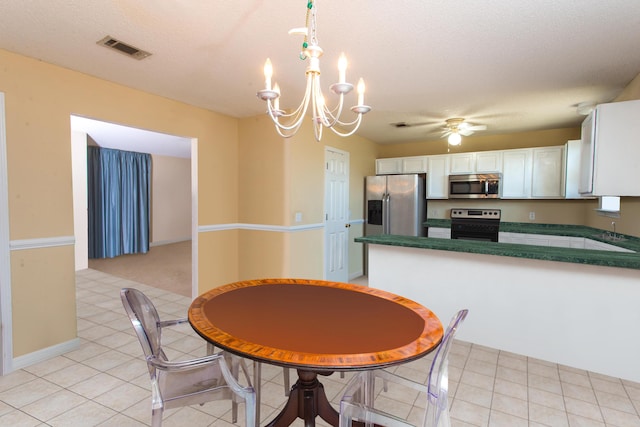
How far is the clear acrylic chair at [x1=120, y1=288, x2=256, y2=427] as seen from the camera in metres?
1.34

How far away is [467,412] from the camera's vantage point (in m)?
1.94

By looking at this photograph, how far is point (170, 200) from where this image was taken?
8375mm

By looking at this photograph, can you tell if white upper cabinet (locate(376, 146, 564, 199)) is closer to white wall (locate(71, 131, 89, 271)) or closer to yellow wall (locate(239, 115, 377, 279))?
yellow wall (locate(239, 115, 377, 279))

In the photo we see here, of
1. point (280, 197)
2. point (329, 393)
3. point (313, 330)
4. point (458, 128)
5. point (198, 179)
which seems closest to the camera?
point (313, 330)

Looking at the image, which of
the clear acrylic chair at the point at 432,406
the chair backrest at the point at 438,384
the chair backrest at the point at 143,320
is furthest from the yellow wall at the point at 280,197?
the chair backrest at the point at 438,384

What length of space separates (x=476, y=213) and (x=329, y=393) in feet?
12.3

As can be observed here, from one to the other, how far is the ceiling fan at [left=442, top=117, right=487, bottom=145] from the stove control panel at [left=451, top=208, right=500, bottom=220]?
128 centimetres

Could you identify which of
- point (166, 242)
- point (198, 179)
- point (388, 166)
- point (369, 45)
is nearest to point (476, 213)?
point (388, 166)

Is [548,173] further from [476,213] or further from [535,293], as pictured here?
[535,293]

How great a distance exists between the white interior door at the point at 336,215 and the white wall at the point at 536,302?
63.8 inches

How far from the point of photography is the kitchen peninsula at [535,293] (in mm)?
2242

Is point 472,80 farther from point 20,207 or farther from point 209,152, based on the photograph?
point 20,207

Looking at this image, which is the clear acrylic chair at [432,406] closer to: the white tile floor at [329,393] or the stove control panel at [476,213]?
the white tile floor at [329,393]

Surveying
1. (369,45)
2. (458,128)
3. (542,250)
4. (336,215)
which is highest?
(369,45)
